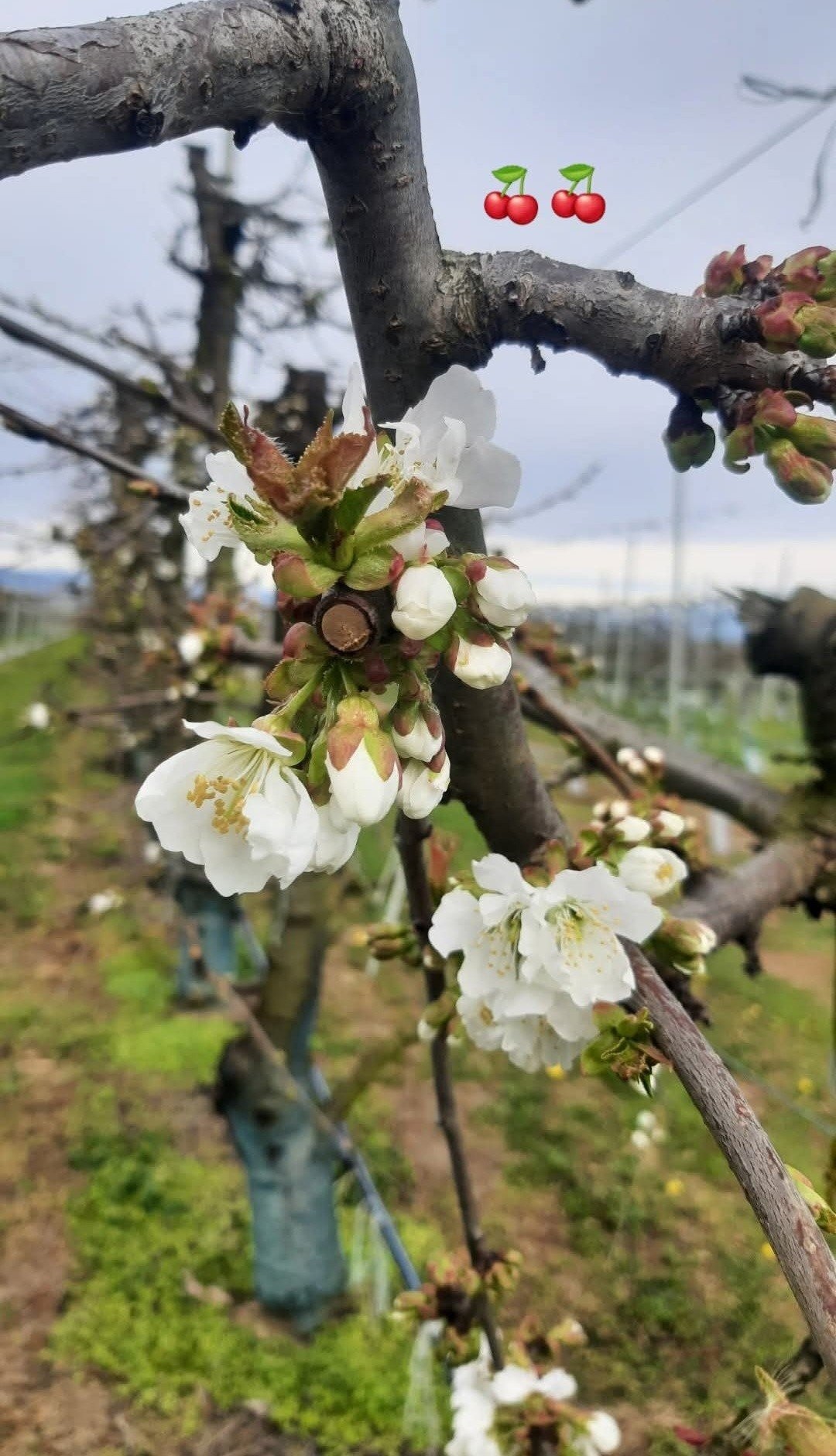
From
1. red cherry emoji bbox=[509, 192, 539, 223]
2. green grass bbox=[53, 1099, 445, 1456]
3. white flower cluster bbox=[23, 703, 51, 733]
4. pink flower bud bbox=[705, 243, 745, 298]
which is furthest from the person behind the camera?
white flower cluster bbox=[23, 703, 51, 733]

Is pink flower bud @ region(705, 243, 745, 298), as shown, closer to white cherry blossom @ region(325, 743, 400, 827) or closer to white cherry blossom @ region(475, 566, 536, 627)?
white cherry blossom @ region(475, 566, 536, 627)

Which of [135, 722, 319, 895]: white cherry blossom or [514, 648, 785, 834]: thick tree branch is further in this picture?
[514, 648, 785, 834]: thick tree branch

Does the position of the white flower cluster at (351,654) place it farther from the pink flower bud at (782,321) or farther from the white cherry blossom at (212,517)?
the pink flower bud at (782,321)

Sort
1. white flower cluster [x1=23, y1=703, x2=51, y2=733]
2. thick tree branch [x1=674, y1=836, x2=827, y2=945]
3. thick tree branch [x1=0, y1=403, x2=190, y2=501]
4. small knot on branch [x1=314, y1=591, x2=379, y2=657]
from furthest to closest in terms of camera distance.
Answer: white flower cluster [x1=23, y1=703, x2=51, y2=733] → thick tree branch [x1=674, y1=836, x2=827, y2=945] → thick tree branch [x1=0, y1=403, x2=190, y2=501] → small knot on branch [x1=314, y1=591, x2=379, y2=657]

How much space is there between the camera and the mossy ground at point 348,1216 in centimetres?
280

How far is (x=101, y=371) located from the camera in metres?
1.84

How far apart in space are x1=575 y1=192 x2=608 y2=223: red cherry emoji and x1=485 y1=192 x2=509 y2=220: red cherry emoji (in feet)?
0.21

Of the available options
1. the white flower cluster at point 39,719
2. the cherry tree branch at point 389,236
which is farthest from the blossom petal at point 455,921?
the white flower cluster at point 39,719

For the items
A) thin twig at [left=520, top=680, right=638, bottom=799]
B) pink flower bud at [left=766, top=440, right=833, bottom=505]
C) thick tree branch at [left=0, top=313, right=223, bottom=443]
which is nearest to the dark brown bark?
thin twig at [left=520, top=680, right=638, bottom=799]

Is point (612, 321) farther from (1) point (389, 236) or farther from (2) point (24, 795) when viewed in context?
(2) point (24, 795)

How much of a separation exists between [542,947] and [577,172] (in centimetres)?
65

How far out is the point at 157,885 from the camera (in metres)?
5.85

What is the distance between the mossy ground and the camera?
2803mm

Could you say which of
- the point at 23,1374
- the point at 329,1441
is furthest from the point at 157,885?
the point at 329,1441
